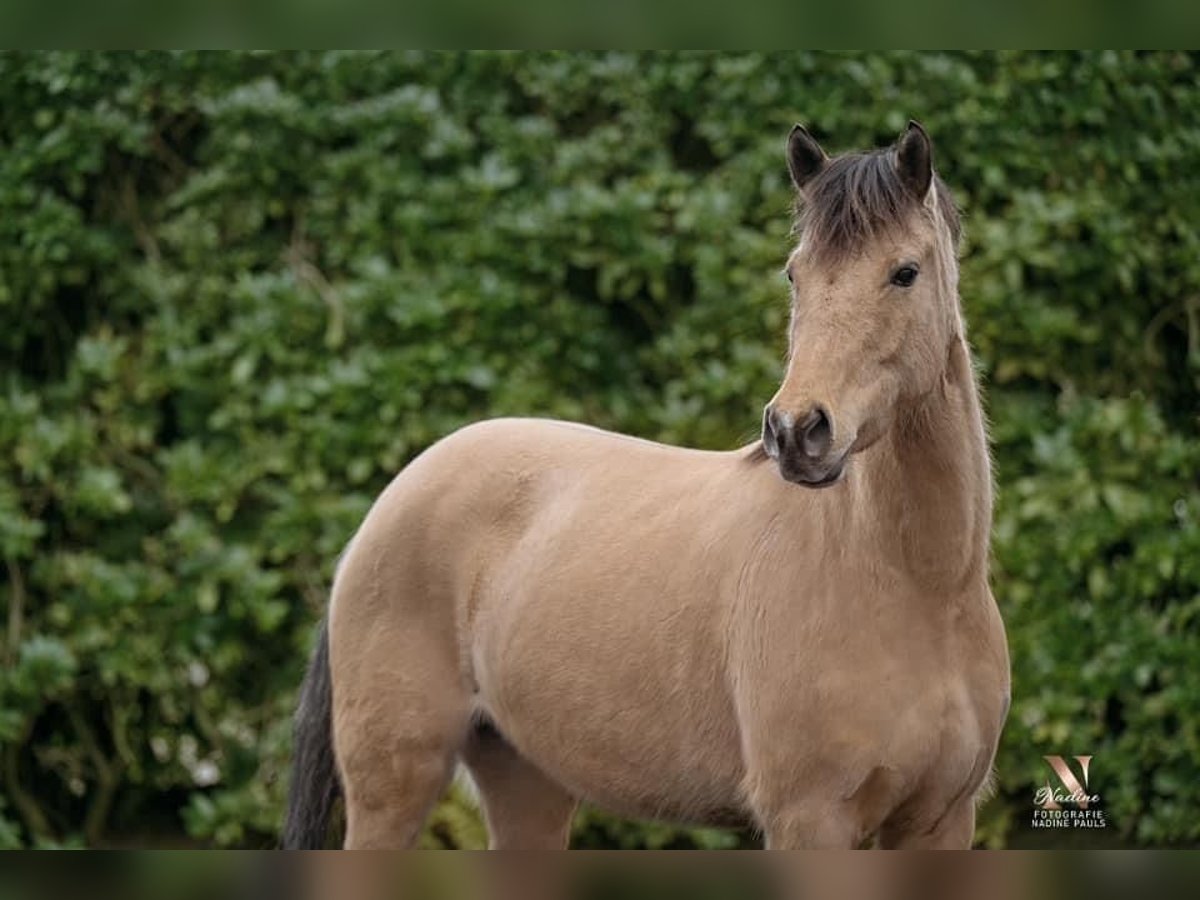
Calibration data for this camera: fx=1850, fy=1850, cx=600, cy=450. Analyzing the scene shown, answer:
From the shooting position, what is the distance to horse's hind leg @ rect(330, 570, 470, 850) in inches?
160

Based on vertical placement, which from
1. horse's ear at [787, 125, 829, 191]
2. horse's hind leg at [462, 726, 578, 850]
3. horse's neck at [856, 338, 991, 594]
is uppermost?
horse's ear at [787, 125, 829, 191]

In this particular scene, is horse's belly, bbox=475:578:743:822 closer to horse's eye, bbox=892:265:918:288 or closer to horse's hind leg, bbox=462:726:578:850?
horse's hind leg, bbox=462:726:578:850

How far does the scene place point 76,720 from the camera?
600 centimetres

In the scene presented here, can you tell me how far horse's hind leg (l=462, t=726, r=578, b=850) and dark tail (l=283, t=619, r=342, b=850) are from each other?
0.33 m

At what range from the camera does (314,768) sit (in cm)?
430

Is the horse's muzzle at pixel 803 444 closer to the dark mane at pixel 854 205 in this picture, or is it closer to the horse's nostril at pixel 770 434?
the horse's nostril at pixel 770 434

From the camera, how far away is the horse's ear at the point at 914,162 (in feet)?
10.9

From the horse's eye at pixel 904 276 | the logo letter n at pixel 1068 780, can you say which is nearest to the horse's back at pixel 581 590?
the horse's eye at pixel 904 276

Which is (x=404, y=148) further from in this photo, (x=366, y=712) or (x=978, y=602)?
(x=978, y=602)

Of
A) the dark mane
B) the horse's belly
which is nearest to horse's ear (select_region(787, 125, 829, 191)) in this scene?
the dark mane

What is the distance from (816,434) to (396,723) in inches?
54.4

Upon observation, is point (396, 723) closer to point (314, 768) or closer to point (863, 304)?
point (314, 768)

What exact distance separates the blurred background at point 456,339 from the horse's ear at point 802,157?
6.65 ft

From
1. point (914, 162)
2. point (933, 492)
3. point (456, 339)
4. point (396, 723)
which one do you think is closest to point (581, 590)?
point (396, 723)
